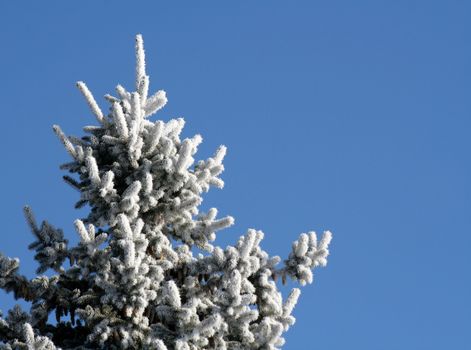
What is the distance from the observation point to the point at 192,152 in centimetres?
1076

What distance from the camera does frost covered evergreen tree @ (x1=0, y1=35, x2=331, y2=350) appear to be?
30.6 ft

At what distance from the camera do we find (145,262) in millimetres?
9891

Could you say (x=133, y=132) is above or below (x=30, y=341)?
above

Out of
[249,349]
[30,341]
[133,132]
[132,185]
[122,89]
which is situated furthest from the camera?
[122,89]

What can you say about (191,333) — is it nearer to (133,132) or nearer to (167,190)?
(167,190)

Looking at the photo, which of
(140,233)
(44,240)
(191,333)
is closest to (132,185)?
(140,233)

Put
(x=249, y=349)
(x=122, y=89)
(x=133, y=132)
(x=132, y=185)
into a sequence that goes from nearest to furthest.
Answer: (x=249, y=349) → (x=132, y=185) → (x=133, y=132) → (x=122, y=89)

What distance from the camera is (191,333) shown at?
9109 mm

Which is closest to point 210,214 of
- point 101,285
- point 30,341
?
point 101,285

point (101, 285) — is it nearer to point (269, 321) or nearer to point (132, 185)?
point (132, 185)

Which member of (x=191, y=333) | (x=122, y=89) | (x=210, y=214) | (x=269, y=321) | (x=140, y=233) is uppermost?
(x=122, y=89)

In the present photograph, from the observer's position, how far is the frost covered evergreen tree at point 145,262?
367 inches

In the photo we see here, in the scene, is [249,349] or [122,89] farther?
[122,89]

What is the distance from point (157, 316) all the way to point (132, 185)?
5.81 feet
